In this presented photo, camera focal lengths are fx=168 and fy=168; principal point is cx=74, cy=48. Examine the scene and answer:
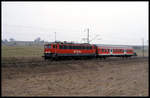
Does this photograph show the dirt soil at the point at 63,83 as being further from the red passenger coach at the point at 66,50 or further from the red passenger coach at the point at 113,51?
the red passenger coach at the point at 113,51

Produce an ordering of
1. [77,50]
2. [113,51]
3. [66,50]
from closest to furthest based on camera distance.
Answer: [66,50], [77,50], [113,51]

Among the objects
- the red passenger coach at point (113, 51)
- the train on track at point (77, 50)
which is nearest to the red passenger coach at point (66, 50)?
the train on track at point (77, 50)

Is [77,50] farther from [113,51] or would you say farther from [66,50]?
[113,51]

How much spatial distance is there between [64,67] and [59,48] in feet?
16.2

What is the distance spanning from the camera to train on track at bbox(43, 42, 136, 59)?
25.1 metres

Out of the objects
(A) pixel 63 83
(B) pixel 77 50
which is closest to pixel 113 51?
(B) pixel 77 50

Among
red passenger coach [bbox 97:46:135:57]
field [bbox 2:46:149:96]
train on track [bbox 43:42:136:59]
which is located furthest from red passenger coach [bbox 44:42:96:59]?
red passenger coach [bbox 97:46:135:57]

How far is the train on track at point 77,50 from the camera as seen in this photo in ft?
82.4

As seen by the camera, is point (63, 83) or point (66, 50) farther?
point (66, 50)

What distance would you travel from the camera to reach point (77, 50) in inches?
1101

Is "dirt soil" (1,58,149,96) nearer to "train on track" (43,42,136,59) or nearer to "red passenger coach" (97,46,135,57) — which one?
"train on track" (43,42,136,59)

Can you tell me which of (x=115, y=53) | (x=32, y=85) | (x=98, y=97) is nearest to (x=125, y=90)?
(x=98, y=97)

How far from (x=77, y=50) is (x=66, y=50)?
2440 mm

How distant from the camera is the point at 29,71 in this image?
685 inches
